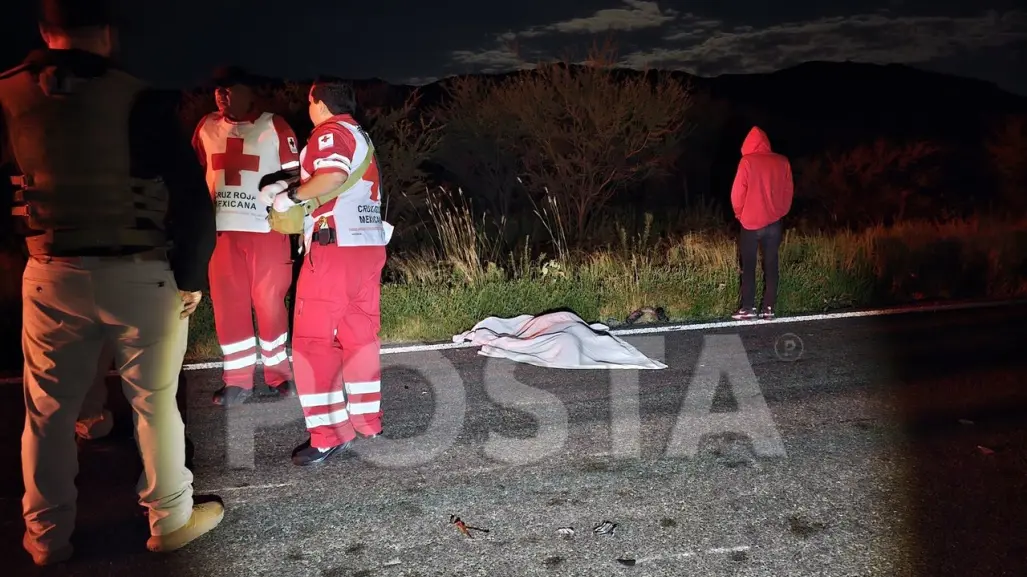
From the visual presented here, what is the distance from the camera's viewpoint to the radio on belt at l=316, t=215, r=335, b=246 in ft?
13.3

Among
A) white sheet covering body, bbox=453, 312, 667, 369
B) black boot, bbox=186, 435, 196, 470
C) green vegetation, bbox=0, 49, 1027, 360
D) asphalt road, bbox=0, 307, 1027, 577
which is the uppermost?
green vegetation, bbox=0, 49, 1027, 360

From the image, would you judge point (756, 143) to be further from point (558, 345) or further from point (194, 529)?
point (194, 529)

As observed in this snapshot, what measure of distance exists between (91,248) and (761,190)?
6.56 m

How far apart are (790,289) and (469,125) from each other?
38.1 feet

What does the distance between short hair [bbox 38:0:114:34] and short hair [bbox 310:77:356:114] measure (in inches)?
56.7

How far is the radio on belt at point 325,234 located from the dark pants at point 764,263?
200 inches

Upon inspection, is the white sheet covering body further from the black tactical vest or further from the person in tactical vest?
the black tactical vest

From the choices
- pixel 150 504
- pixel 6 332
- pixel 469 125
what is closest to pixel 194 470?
pixel 150 504

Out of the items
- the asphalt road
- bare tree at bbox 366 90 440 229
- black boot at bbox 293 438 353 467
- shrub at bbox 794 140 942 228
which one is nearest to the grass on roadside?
the asphalt road

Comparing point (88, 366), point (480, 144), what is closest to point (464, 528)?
point (88, 366)

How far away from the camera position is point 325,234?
4070mm

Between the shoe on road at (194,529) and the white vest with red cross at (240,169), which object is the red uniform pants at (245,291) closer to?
the white vest with red cross at (240,169)

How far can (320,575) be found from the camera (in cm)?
303

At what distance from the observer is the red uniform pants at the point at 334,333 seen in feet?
13.4
